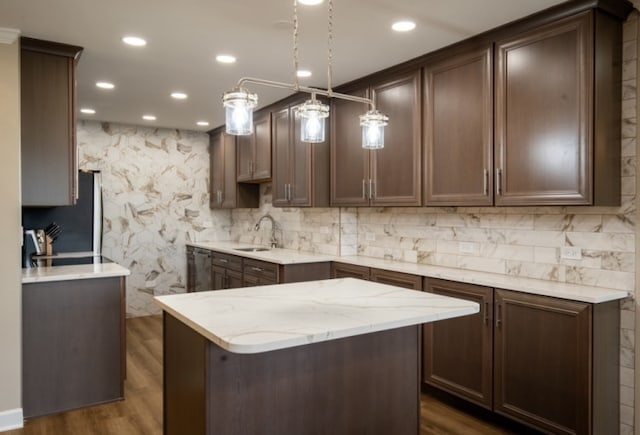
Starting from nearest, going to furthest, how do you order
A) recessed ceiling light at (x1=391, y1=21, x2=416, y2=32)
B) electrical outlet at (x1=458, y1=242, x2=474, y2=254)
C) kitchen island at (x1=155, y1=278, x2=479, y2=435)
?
kitchen island at (x1=155, y1=278, x2=479, y2=435) < recessed ceiling light at (x1=391, y1=21, x2=416, y2=32) < electrical outlet at (x1=458, y1=242, x2=474, y2=254)

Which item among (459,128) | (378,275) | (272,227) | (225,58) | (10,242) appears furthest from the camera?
(272,227)

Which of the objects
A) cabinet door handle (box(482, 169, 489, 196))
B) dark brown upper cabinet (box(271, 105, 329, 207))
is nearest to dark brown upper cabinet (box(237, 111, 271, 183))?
dark brown upper cabinet (box(271, 105, 329, 207))

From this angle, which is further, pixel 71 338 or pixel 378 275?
pixel 378 275

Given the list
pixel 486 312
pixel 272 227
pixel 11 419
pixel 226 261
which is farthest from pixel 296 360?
pixel 272 227

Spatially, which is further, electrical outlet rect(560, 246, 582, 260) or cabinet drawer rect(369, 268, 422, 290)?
cabinet drawer rect(369, 268, 422, 290)

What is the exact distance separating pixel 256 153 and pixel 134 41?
7.80ft

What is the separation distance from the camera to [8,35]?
286 centimetres

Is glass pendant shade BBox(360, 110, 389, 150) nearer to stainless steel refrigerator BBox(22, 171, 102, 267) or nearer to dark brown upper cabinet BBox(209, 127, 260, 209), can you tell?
stainless steel refrigerator BBox(22, 171, 102, 267)

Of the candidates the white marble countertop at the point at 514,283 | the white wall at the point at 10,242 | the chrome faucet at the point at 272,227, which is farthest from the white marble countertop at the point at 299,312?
the chrome faucet at the point at 272,227

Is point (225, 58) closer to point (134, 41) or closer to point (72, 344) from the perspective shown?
point (134, 41)

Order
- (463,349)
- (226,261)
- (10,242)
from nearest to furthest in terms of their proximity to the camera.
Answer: (10,242)
(463,349)
(226,261)

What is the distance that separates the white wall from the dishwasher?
2875mm

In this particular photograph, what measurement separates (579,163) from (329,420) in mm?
1820

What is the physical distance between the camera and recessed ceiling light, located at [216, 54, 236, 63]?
337 cm
